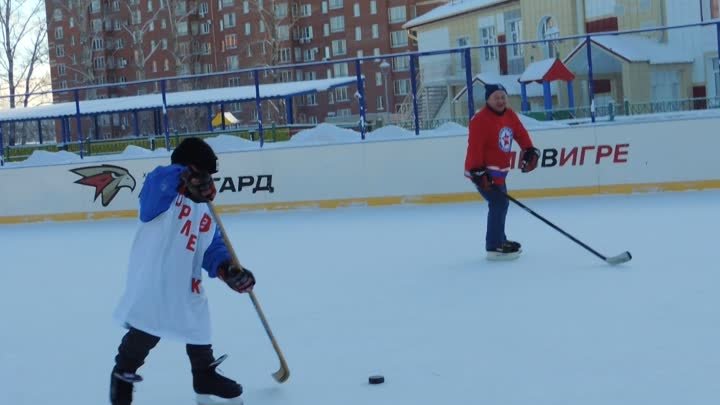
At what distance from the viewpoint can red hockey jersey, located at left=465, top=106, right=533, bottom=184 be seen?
7086 mm

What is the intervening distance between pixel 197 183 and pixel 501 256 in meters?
3.95

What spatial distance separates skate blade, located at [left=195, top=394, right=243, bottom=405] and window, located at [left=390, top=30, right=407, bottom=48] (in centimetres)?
4929

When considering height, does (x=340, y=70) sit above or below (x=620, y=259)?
above

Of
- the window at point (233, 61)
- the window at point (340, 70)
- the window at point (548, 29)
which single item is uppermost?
the window at point (233, 61)

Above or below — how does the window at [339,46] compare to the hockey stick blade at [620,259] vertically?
above

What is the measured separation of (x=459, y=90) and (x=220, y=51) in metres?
47.4

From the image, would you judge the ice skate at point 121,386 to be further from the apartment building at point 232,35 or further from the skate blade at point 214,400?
the apartment building at point 232,35

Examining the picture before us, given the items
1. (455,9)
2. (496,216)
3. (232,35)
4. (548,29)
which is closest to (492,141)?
(496,216)

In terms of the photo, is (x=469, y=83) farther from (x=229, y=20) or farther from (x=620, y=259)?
(x=229, y=20)

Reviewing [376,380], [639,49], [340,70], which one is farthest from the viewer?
[340,70]

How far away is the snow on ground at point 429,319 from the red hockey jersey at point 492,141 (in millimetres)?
675

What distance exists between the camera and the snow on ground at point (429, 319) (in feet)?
13.0

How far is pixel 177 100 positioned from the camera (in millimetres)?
22297

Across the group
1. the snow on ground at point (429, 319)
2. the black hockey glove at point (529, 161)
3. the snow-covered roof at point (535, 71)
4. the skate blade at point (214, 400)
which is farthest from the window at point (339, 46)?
the skate blade at point (214, 400)
